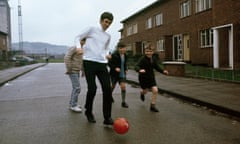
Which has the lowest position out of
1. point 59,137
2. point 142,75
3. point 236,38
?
point 59,137

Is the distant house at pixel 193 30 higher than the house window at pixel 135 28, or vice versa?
the house window at pixel 135 28

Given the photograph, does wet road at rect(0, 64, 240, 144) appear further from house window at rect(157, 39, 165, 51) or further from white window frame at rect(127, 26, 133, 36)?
white window frame at rect(127, 26, 133, 36)

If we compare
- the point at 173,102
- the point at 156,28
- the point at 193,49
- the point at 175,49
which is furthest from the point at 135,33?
the point at 173,102

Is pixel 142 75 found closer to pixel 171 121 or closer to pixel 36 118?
pixel 171 121

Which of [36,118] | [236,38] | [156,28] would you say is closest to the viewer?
[36,118]

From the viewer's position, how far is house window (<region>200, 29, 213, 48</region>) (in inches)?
899

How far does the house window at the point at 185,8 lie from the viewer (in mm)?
26909

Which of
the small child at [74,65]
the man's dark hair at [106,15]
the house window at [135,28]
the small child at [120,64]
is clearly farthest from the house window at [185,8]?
the man's dark hair at [106,15]

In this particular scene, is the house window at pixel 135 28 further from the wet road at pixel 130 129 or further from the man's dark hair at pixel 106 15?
the man's dark hair at pixel 106 15

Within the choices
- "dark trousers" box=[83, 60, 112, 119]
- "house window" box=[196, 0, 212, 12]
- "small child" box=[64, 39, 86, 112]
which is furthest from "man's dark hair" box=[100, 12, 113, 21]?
"house window" box=[196, 0, 212, 12]

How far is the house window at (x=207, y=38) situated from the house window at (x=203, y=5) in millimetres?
1705

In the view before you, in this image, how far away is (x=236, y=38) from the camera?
1748 cm

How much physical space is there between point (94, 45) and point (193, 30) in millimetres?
21066

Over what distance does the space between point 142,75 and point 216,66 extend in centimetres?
1308
